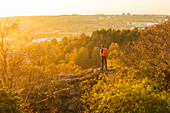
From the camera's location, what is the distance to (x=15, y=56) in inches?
478

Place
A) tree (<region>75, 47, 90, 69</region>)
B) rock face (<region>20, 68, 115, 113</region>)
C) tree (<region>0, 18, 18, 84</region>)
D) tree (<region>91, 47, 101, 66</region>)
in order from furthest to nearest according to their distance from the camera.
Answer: tree (<region>75, 47, 90, 69</region>) < tree (<region>91, 47, 101, 66</region>) < rock face (<region>20, 68, 115, 113</region>) < tree (<region>0, 18, 18, 84</region>)

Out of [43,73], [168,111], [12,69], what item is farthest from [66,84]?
[168,111]

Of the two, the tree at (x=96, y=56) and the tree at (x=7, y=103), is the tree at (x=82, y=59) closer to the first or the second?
the tree at (x=96, y=56)

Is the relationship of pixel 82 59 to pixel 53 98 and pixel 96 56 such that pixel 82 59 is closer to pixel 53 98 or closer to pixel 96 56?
pixel 96 56

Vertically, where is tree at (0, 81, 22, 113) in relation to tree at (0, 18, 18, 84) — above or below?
below

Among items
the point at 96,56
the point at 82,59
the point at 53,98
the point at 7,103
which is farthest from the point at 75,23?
the point at 7,103

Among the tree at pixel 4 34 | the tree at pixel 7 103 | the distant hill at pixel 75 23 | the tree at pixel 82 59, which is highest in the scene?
the distant hill at pixel 75 23

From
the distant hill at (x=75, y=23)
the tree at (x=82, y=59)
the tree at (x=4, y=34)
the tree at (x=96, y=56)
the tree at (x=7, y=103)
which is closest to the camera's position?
the tree at (x=7, y=103)

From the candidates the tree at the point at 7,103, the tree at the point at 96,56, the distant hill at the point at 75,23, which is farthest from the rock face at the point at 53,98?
the distant hill at the point at 75,23

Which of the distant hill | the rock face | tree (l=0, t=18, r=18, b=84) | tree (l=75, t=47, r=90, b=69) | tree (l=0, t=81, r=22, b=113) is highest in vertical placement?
the distant hill

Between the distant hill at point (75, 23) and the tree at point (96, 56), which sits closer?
the tree at point (96, 56)

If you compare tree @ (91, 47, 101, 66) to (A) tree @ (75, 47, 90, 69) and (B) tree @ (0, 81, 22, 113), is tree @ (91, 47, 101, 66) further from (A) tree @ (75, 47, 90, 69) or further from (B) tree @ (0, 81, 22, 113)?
(B) tree @ (0, 81, 22, 113)

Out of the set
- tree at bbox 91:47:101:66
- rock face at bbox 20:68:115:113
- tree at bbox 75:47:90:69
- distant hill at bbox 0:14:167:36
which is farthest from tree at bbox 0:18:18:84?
distant hill at bbox 0:14:167:36

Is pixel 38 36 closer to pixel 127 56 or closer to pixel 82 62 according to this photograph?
pixel 82 62
